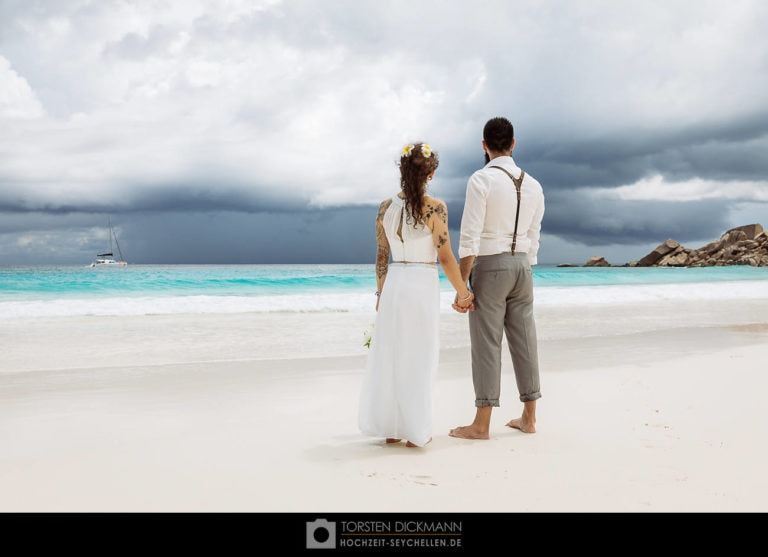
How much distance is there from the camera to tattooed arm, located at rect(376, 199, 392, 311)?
3.92 meters

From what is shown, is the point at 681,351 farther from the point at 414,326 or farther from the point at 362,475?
the point at 362,475

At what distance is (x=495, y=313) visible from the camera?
162 inches

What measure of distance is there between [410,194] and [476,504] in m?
1.81

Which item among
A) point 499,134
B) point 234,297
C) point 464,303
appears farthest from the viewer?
point 234,297

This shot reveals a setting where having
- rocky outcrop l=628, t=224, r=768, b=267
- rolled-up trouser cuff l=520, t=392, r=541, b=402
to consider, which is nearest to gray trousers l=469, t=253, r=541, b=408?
rolled-up trouser cuff l=520, t=392, r=541, b=402

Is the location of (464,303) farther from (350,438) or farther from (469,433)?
(350,438)

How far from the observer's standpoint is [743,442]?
395 centimetres

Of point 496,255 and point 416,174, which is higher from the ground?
point 416,174

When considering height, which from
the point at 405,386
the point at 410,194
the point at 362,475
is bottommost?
the point at 362,475

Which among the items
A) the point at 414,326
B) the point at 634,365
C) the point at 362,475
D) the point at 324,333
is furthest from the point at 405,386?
the point at 324,333
